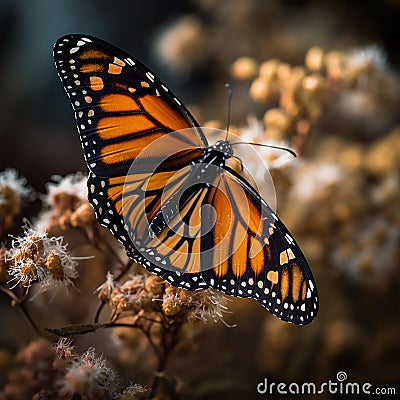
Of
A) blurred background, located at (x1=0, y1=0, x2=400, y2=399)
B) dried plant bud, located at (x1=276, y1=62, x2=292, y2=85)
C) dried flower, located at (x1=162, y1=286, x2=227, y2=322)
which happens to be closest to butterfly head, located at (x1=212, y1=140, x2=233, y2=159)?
blurred background, located at (x1=0, y1=0, x2=400, y2=399)

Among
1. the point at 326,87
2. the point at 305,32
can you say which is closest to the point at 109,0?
the point at 305,32

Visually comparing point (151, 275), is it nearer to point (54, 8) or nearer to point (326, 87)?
point (326, 87)

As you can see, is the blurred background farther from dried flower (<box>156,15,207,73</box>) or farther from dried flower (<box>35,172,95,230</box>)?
dried flower (<box>35,172,95,230</box>)

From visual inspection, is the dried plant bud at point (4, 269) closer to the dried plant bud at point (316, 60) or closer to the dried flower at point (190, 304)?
the dried flower at point (190, 304)

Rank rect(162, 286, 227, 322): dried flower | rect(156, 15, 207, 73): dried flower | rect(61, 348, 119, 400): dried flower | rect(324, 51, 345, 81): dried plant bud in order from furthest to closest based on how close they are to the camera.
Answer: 1. rect(156, 15, 207, 73): dried flower
2. rect(324, 51, 345, 81): dried plant bud
3. rect(162, 286, 227, 322): dried flower
4. rect(61, 348, 119, 400): dried flower

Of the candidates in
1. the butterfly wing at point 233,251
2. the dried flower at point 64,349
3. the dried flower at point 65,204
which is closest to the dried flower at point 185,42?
the dried flower at point 65,204

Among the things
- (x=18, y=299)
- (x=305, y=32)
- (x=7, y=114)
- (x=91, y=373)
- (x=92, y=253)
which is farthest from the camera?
(x=7, y=114)
